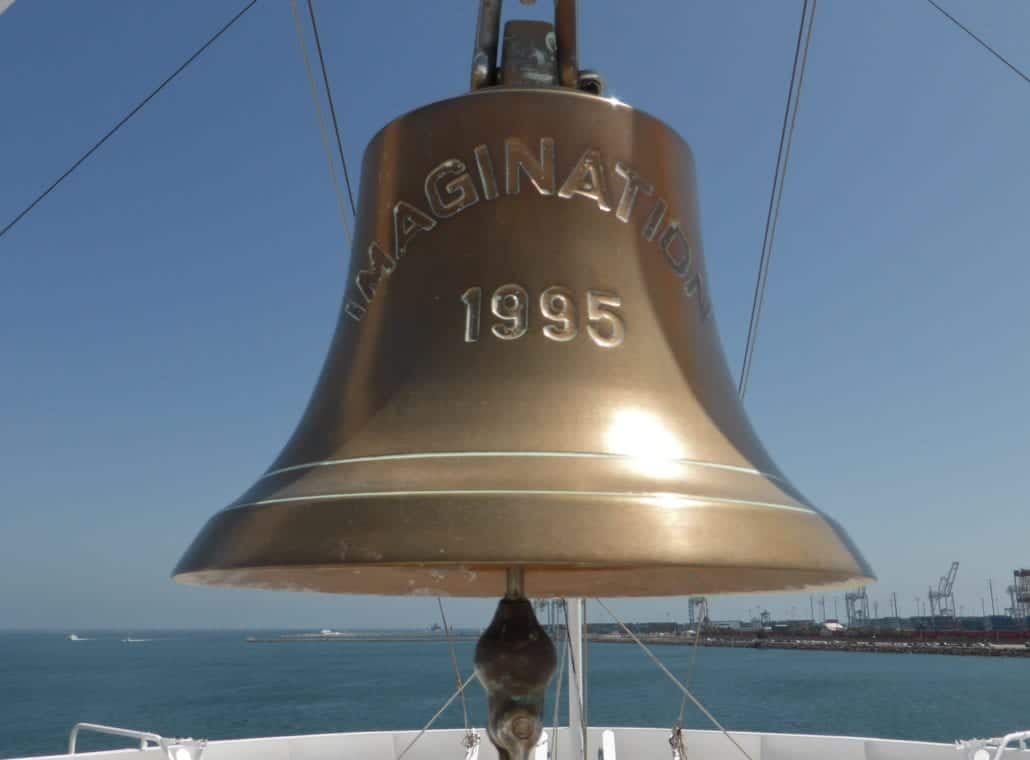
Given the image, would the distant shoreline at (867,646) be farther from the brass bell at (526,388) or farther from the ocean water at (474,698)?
the brass bell at (526,388)

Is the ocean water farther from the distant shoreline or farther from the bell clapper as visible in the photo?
the bell clapper

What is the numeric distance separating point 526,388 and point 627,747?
7600 millimetres

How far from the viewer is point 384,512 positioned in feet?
4.42

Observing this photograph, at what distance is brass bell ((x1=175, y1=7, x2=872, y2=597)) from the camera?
1.34 meters

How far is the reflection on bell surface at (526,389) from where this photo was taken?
134 centimetres

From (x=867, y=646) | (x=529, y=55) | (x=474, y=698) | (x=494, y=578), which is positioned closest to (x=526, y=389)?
(x=529, y=55)

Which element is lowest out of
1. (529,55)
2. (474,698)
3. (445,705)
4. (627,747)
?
(627,747)

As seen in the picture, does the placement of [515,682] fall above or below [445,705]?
below

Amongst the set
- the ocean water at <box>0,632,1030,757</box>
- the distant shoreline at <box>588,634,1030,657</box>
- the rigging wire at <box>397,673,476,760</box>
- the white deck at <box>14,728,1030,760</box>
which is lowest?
the white deck at <box>14,728,1030,760</box>

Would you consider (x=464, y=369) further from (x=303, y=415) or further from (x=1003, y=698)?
(x=1003, y=698)

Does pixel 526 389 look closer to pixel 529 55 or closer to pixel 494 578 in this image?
pixel 529 55

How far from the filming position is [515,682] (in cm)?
178

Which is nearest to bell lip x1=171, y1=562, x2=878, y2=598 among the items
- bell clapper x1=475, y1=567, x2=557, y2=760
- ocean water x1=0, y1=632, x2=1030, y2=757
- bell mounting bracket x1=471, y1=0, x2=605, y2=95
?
bell clapper x1=475, y1=567, x2=557, y2=760

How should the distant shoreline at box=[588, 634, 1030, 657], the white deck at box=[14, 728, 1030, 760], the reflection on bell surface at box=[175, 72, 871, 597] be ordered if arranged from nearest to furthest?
1. the reflection on bell surface at box=[175, 72, 871, 597]
2. the white deck at box=[14, 728, 1030, 760]
3. the distant shoreline at box=[588, 634, 1030, 657]
